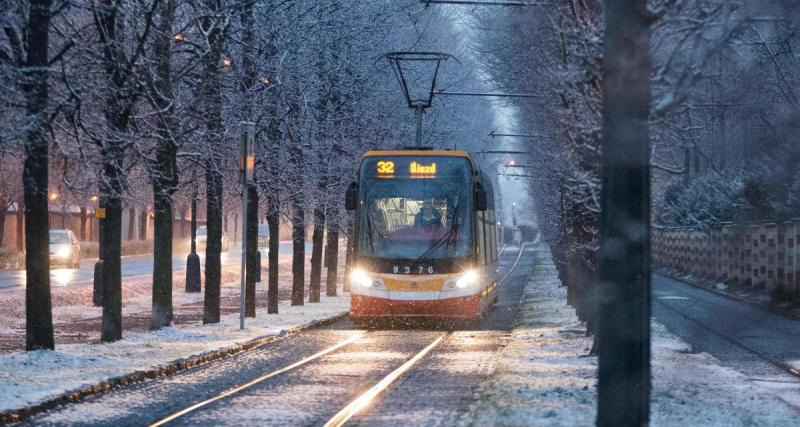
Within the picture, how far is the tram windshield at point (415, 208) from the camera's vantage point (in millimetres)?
23484

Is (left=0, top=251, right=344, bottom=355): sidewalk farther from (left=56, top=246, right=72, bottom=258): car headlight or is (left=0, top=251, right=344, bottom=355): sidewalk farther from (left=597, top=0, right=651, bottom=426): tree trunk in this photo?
(left=597, top=0, right=651, bottom=426): tree trunk

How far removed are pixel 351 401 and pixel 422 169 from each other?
1158 centimetres

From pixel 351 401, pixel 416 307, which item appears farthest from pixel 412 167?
pixel 351 401

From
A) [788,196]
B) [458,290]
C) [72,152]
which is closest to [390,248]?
[458,290]

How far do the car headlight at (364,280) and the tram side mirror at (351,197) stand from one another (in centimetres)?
135

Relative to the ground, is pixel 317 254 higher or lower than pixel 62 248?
higher

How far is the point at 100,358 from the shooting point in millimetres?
15258

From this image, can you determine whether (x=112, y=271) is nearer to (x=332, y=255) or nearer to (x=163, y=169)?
(x=163, y=169)

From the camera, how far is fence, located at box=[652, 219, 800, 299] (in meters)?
32.0

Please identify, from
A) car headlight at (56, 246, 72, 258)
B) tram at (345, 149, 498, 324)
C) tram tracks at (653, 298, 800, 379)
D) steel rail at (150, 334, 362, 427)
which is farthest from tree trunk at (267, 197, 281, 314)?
car headlight at (56, 246, 72, 258)

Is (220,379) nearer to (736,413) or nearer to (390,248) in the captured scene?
(736,413)

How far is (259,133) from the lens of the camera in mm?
23750

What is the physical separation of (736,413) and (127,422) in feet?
17.5

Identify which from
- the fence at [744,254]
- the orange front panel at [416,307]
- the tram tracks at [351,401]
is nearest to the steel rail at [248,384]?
the tram tracks at [351,401]
